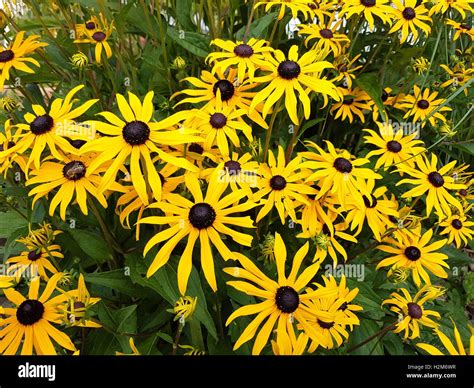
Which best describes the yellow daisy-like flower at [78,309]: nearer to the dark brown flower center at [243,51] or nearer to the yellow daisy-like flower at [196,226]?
the yellow daisy-like flower at [196,226]

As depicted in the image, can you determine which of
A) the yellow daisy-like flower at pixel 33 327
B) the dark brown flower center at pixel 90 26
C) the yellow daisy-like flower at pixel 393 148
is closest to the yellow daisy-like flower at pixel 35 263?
the yellow daisy-like flower at pixel 33 327

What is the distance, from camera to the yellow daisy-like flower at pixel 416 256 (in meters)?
1.18

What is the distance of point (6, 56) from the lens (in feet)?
4.05

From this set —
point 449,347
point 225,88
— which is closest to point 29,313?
point 225,88

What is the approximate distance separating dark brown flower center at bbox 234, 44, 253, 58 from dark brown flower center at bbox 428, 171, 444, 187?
25.6 inches

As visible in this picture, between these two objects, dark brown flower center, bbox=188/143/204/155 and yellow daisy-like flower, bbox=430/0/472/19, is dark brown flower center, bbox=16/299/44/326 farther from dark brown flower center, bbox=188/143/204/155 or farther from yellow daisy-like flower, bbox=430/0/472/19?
yellow daisy-like flower, bbox=430/0/472/19

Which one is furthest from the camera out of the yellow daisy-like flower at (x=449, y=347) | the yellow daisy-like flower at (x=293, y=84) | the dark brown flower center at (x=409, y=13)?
the dark brown flower center at (x=409, y=13)

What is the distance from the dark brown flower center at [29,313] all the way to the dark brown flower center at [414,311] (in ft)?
2.87

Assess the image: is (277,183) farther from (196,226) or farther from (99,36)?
(99,36)

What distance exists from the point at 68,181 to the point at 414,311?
2.91 feet

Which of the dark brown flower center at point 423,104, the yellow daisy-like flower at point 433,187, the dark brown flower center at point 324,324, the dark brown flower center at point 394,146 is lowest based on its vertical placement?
the dark brown flower center at point 324,324

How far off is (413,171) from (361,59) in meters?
0.88
